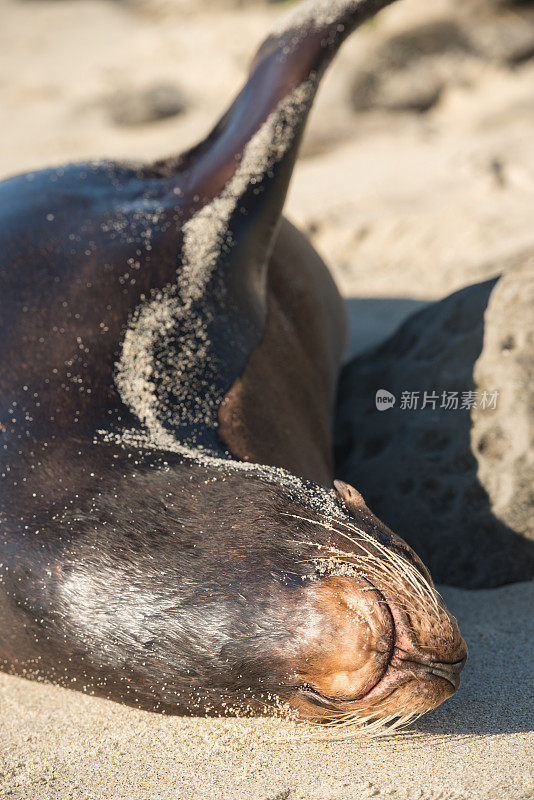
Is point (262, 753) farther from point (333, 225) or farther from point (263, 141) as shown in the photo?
point (333, 225)

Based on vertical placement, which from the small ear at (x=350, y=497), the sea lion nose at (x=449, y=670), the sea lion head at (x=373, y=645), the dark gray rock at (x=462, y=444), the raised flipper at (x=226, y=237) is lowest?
the dark gray rock at (x=462, y=444)

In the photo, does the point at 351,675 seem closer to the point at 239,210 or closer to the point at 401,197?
the point at 239,210

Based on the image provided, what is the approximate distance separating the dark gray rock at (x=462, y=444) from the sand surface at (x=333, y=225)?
16 centimetres

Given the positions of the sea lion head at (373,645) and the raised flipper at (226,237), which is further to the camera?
the raised flipper at (226,237)

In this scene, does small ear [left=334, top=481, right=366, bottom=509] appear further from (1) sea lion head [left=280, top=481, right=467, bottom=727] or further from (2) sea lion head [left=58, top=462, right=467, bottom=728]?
(1) sea lion head [left=280, top=481, right=467, bottom=727]

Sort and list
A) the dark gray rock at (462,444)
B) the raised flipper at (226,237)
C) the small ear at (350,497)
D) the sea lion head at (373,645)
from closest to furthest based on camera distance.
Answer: the sea lion head at (373,645) → the small ear at (350,497) → the raised flipper at (226,237) → the dark gray rock at (462,444)

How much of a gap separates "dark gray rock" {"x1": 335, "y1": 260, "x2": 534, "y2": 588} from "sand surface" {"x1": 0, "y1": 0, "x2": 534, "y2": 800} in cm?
16

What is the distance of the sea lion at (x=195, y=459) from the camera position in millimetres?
1910

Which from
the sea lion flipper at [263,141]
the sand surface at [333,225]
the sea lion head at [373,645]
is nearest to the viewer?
the sea lion head at [373,645]

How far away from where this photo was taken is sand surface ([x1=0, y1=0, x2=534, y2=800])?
1.99 m

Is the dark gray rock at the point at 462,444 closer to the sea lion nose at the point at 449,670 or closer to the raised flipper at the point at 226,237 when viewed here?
the raised flipper at the point at 226,237

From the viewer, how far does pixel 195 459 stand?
231cm

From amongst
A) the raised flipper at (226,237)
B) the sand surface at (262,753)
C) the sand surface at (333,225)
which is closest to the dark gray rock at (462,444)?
the sand surface at (333,225)

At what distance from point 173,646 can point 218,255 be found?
54.2 inches
